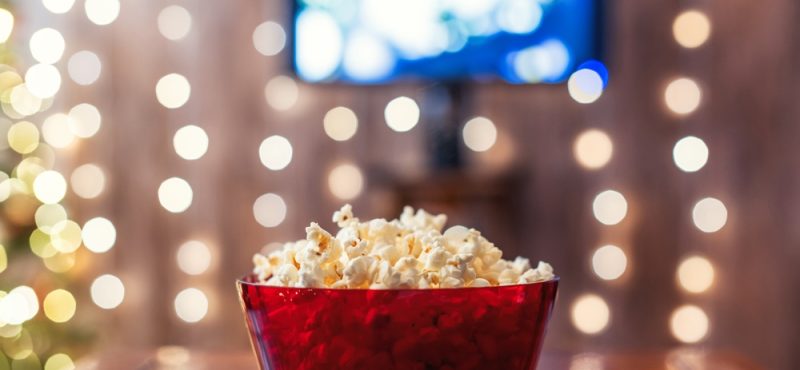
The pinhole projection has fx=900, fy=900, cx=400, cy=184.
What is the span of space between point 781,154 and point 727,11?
1.42ft

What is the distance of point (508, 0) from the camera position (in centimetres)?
236

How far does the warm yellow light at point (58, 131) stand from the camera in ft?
8.80

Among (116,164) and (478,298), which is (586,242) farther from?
(478,298)

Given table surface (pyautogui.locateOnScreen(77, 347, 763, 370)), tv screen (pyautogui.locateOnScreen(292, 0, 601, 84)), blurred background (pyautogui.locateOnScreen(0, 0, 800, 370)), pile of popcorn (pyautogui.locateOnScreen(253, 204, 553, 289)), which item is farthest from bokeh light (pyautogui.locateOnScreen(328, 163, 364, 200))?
pile of popcorn (pyautogui.locateOnScreen(253, 204, 553, 289))

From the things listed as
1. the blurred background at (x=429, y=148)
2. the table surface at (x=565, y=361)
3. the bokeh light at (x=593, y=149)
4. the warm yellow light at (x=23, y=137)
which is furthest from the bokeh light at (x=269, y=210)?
the table surface at (x=565, y=361)

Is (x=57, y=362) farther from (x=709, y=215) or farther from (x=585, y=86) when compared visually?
(x=709, y=215)

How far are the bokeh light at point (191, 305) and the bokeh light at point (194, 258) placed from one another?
6 cm

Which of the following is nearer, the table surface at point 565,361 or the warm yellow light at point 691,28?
the table surface at point 565,361

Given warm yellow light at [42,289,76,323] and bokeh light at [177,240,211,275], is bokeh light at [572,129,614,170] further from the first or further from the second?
warm yellow light at [42,289,76,323]

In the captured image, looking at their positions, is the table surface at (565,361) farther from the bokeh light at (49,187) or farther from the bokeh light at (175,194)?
the bokeh light at (175,194)

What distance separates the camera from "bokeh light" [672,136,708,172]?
2580 millimetres

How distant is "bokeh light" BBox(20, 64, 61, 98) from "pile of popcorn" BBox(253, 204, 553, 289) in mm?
2148

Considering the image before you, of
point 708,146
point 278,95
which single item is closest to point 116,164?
point 278,95

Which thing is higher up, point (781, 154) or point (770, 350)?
point (781, 154)
